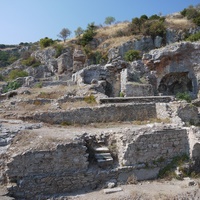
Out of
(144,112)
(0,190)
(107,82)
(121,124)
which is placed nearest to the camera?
(0,190)

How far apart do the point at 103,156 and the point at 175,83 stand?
21059 mm

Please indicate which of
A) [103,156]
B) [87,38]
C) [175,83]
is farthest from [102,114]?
[87,38]

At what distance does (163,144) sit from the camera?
7191mm

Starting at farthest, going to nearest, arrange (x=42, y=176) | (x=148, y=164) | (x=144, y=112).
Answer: (x=144, y=112)
(x=148, y=164)
(x=42, y=176)

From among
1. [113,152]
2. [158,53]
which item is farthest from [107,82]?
[113,152]

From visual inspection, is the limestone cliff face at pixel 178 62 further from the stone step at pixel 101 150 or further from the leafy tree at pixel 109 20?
the leafy tree at pixel 109 20

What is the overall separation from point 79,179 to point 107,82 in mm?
14603

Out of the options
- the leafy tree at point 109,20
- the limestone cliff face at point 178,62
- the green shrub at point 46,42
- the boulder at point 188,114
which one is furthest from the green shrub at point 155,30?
the boulder at point 188,114

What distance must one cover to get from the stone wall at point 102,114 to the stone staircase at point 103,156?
2.93m

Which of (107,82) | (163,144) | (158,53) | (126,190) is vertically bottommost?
(126,190)

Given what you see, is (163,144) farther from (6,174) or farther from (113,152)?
(6,174)

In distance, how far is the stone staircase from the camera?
673cm

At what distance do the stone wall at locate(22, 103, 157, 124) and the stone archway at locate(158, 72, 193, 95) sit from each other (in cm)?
1545

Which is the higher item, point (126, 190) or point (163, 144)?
point (163, 144)
